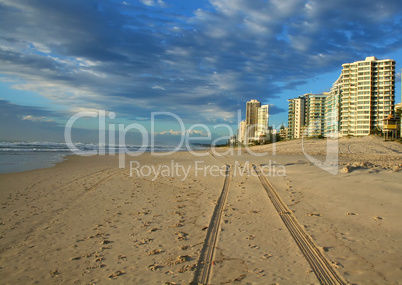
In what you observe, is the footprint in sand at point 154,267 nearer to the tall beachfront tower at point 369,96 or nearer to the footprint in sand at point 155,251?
the footprint in sand at point 155,251

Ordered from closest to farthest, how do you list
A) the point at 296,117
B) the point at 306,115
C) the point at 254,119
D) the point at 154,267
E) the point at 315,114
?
1. the point at 154,267
2. the point at 315,114
3. the point at 296,117
4. the point at 306,115
5. the point at 254,119

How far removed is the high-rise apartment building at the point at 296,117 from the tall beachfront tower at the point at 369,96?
37.4 meters

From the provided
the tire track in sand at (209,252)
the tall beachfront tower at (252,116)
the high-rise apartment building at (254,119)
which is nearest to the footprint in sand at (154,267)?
the tire track in sand at (209,252)

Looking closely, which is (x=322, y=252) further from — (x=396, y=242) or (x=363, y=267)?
(x=396, y=242)

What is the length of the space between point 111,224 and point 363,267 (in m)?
5.08

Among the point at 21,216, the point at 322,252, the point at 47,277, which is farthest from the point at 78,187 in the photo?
the point at 322,252

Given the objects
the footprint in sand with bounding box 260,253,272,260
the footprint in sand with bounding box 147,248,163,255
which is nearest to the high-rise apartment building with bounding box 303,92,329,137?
the footprint in sand with bounding box 260,253,272,260

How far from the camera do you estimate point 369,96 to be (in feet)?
232

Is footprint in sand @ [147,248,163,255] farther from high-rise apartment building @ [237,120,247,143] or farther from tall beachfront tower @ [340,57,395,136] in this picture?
high-rise apartment building @ [237,120,247,143]

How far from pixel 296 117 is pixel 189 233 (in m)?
120

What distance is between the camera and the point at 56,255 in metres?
4.85

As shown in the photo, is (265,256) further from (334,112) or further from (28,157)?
(334,112)

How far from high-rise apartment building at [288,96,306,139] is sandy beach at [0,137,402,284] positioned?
352ft

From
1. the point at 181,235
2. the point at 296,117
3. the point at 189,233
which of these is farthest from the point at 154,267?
the point at 296,117
